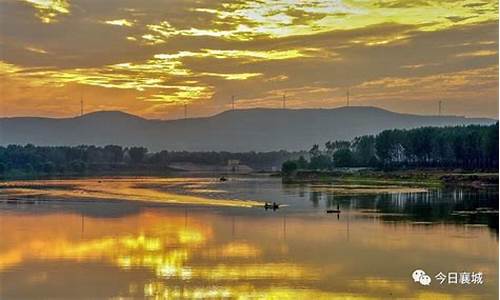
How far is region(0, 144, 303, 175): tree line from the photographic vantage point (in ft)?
196

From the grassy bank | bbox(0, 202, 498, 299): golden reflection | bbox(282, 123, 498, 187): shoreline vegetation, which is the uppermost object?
bbox(282, 123, 498, 187): shoreline vegetation

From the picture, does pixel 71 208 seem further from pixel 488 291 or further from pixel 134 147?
pixel 134 147

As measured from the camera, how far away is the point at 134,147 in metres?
81.6

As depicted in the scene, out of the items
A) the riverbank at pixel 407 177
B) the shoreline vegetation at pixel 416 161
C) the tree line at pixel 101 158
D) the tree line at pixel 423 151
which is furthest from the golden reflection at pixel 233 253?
the tree line at pixel 101 158

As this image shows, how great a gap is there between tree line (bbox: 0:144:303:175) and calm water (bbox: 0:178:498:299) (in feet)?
119

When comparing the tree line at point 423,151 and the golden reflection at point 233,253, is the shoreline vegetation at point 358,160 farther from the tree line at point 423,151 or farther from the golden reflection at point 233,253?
the golden reflection at point 233,253

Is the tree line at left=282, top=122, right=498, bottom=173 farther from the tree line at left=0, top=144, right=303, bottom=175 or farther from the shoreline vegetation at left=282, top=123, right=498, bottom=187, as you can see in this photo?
the tree line at left=0, top=144, right=303, bottom=175

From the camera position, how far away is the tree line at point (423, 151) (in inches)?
1797

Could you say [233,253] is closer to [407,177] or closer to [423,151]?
[407,177]

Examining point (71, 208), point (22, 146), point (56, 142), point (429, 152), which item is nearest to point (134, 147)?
point (56, 142)

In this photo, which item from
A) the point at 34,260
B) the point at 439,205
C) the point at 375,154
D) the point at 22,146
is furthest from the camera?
the point at 22,146

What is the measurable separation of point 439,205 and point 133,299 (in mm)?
15743

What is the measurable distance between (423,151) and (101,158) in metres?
38.9

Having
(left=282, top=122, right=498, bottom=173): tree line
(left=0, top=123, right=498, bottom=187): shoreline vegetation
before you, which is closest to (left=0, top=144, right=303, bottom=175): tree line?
(left=0, top=123, right=498, bottom=187): shoreline vegetation
